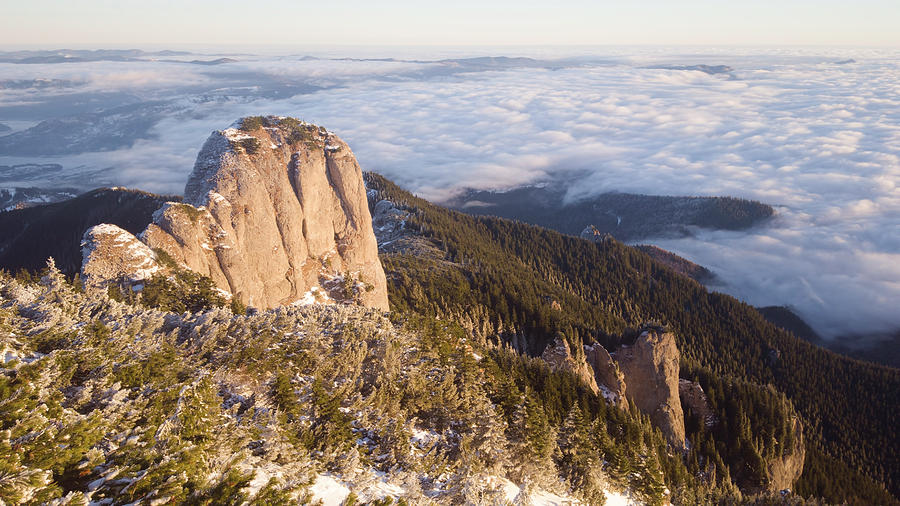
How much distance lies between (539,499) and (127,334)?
83.7ft

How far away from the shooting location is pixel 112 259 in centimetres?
4666

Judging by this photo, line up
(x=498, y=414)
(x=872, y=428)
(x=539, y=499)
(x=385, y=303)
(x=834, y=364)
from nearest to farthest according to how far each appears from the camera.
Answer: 1. (x=539, y=499)
2. (x=498, y=414)
3. (x=385, y=303)
4. (x=872, y=428)
5. (x=834, y=364)

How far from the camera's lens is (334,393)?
29.5 m

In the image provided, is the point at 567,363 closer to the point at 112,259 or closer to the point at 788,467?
the point at 788,467

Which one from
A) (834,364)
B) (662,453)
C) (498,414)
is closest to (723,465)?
(662,453)

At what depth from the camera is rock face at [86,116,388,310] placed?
58344 mm

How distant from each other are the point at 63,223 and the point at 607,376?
536ft

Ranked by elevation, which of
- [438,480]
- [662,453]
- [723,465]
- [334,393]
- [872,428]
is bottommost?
[872,428]

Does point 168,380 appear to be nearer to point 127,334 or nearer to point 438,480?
point 127,334

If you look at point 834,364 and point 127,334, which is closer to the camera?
point 127,334

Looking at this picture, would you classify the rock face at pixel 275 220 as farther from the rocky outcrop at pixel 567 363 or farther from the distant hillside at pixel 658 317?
the rocky outcrop at pixel 567 363

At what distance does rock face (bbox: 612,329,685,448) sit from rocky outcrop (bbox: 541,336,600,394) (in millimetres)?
8072

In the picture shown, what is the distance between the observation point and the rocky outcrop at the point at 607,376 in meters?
70.4

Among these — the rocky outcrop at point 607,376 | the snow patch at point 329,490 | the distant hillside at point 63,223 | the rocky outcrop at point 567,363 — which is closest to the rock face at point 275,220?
the rocky outcrop at point 567,363
